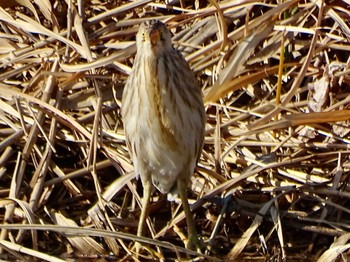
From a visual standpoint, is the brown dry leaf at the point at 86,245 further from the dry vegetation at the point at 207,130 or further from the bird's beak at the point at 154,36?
the bird's beak at the point at 154,36

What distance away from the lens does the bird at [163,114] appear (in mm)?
3812

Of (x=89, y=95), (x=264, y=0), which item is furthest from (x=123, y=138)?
(x=264, y=0)

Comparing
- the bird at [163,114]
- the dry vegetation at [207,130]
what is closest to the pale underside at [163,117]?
the bird at [163,114]

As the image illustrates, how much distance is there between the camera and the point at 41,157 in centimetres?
439

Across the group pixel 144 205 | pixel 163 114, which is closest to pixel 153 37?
pixel 163 114

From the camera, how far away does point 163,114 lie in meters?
3.86

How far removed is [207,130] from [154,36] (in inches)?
29.0

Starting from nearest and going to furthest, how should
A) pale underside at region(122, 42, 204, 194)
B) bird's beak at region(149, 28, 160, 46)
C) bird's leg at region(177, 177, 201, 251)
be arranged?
bird's beak at region(149, 28, 160, 46), pale underside at region(122, 42, 204, 194), bird's leg at region(177, 177, 201, 251)

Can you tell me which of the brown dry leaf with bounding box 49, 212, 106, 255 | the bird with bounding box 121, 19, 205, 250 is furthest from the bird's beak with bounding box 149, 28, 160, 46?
the brown dry leaf with bounding box 49, 212, 106, 255

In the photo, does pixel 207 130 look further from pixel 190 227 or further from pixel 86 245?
pixel 86 245

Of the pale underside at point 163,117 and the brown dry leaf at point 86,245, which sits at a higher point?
the pale underside at point 163,117

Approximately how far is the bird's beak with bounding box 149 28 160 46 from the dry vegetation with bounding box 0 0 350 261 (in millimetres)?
528

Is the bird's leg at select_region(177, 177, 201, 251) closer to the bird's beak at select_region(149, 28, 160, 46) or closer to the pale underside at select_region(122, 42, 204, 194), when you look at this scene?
the pale underside at select_region(122, 42, 204, 194)

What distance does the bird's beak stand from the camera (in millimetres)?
3727
